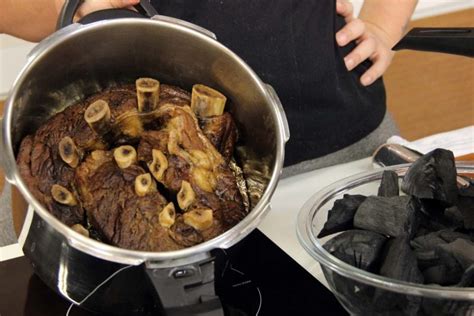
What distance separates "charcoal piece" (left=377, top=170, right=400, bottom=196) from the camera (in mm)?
700

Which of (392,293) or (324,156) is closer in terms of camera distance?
(392,293)

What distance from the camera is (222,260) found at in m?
0.56

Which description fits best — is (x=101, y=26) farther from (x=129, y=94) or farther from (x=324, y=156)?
(x=324, y=156)

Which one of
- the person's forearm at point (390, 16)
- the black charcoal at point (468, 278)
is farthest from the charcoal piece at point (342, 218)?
the person's forearm at point (390, 16)

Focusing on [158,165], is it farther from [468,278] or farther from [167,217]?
[468,278]

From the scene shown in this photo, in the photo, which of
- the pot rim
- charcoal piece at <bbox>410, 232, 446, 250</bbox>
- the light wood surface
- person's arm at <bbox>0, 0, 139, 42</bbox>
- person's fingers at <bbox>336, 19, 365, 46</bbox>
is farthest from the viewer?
the light wood surface

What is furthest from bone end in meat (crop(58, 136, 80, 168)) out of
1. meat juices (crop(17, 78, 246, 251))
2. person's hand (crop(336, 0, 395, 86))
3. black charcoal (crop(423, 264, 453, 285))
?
person's hand (crop(336, 0, 395, 86))

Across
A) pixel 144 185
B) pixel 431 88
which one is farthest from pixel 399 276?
pixel 431 88

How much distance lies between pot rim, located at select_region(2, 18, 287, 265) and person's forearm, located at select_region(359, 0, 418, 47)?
2.03 feet

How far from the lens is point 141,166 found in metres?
0.63

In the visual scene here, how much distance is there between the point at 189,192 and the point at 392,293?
0.65 feet

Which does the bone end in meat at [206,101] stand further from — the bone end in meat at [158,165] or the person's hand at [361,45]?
the person's hand at [361,45]

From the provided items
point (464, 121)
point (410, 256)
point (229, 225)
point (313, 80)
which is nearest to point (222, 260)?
point (229, 225)

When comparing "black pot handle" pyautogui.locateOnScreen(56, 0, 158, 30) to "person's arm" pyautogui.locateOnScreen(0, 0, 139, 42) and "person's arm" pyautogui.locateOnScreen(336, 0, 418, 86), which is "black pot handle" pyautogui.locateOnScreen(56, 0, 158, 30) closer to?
"person's arm" pyautogui.locateOnScreen(0, 0, 139, 42)
